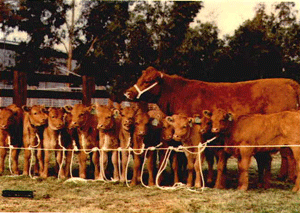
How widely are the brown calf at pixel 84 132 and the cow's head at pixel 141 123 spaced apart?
45.2 inches

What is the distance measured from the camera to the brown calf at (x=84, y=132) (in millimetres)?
9266

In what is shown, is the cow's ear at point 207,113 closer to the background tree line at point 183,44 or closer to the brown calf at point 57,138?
the brown calf at point 57,138

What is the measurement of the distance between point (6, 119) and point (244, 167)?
5.13 m

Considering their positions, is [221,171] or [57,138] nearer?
[221,171]

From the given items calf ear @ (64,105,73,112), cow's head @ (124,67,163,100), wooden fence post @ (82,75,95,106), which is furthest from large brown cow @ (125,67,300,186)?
wooden fence post @ (82,75,95,106)

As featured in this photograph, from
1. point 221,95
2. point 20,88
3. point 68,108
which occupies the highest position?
point 20,88

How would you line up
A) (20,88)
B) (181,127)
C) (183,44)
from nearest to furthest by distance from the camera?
(181,127) < (20,88) < (183,44)

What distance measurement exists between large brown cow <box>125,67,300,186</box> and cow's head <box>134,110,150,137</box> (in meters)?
1.36

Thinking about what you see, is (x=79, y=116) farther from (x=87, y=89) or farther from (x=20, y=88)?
(x=87, y=89)

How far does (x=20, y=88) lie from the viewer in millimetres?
13797

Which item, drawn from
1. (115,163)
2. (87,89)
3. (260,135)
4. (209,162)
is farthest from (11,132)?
(260,135)

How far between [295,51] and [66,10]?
36.9 feet

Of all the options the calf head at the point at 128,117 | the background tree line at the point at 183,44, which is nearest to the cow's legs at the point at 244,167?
the calf head at the point at 128,117

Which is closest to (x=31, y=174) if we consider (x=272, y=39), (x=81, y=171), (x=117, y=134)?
(x=81, y=171)
